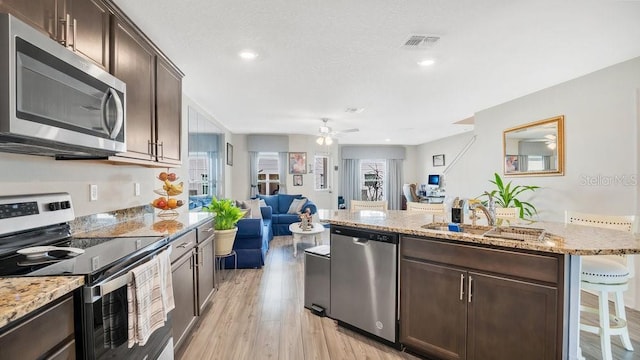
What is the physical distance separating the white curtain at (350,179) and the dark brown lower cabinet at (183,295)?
8.07m

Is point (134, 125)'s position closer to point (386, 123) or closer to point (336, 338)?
point (336, 338)

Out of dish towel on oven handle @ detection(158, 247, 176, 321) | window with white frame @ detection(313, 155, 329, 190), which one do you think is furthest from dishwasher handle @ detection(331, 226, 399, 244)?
window with white frame @ detection(313, 155, 329, 190)

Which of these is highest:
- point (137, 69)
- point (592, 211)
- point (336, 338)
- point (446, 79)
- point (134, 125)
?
point (446, 79)

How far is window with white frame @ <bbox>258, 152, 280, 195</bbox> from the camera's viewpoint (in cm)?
770

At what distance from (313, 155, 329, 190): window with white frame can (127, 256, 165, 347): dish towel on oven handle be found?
6.60 metres

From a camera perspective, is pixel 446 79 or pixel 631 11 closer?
pixel 631 11

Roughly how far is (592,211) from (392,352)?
9.45ft

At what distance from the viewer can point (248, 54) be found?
2676 millimetres

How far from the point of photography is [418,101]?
14.2 feet

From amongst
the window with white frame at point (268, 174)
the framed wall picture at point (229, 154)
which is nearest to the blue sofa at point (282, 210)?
the window with white frame at point (268, 174)

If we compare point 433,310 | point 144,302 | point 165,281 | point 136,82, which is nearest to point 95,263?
point 144,302

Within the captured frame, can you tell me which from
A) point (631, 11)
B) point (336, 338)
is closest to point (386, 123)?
point (631, 11)

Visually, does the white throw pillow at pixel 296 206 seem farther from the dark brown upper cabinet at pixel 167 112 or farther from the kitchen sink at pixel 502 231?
the kitchen sink at pixel 502 231

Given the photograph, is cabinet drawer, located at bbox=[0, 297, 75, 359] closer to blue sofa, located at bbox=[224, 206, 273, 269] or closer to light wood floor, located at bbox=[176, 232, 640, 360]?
light wood floor, located at bbox=[176, 232, 640, 360]
